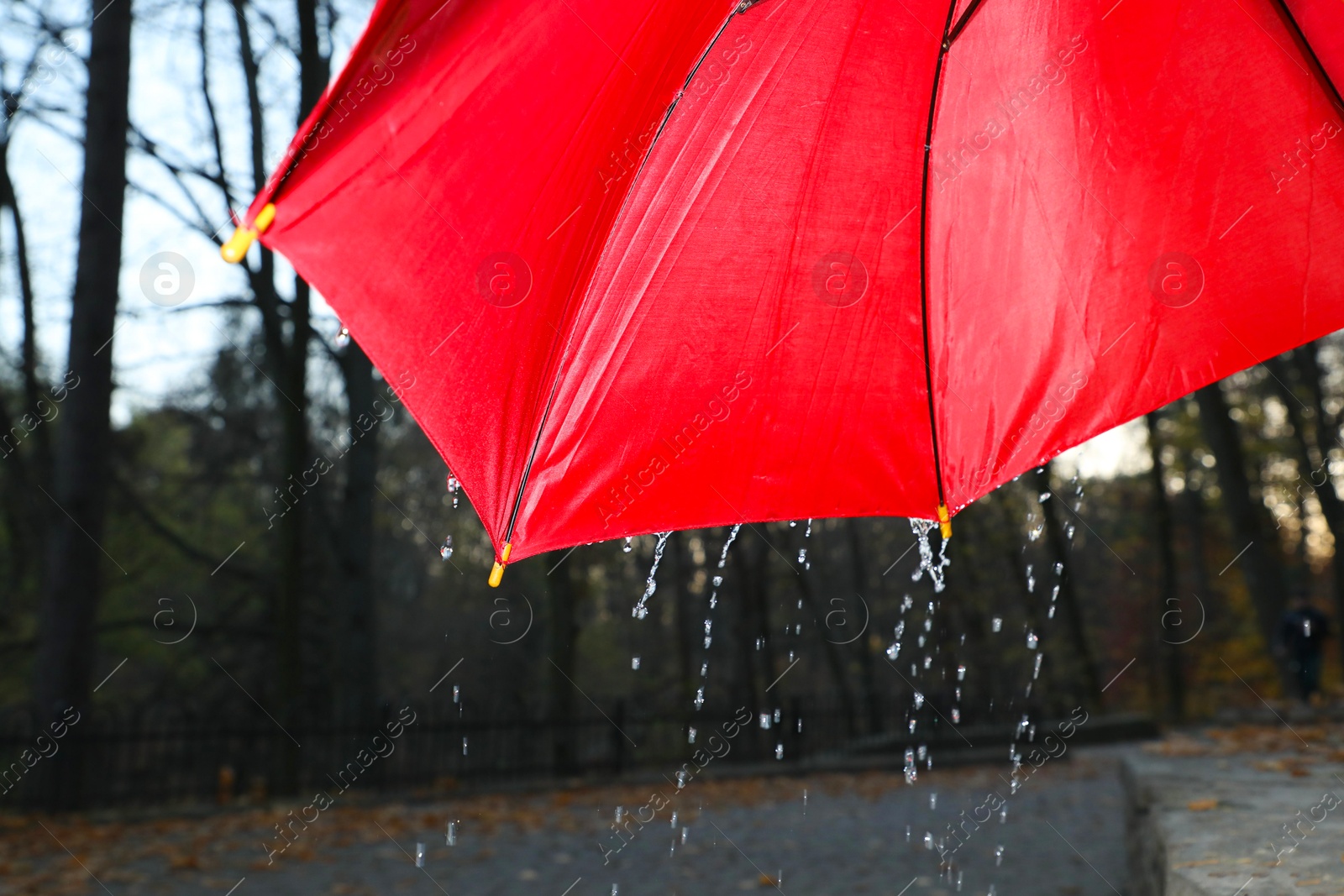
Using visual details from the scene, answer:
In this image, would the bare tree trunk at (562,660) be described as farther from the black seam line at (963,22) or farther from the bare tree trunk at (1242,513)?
the black seam line at (963,22)

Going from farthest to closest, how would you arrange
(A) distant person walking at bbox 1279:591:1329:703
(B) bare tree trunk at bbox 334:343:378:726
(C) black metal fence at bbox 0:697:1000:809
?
(B) bare tree trunk at bbox 334:343:378:726 → (A) distant person walking at bbox 1279:591:1329:703 → (C) black metal fence at bbox 0:697:1000:809

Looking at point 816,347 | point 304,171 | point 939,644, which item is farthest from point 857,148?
point 939,644

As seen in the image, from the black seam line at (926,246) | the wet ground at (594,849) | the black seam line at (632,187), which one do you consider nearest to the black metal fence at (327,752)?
the wet ground at (594,849)

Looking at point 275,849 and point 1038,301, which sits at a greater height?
point 1038,301

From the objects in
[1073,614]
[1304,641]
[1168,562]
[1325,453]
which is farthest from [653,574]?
[1168,562]

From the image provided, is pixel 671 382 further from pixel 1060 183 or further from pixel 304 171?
pixel 1060 183

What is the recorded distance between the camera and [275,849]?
26.2 ft

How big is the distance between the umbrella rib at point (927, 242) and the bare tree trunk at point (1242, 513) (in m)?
10.8

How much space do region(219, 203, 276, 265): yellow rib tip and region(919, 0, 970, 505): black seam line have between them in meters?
1.84

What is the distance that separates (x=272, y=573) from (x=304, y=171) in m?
16.4

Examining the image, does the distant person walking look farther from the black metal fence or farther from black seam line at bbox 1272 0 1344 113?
black seam line at bbox 1272 0 1344 113

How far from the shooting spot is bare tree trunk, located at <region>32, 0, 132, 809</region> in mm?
9555

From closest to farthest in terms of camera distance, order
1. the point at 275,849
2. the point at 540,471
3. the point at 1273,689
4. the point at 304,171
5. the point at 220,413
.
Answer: the point at 304,171 → the point at 540,471 → the point at 275,849 → the point at 220,413 → the point at 1273,689

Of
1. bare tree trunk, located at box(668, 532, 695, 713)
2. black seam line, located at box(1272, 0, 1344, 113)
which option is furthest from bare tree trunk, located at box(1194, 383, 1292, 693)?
bare tree trunk, located at box(668, 532, 695, 713)
